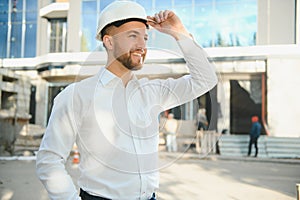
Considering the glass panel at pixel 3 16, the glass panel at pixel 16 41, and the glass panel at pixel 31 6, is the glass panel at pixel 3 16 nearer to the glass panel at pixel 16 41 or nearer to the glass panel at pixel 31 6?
the glass panel at pixel 16 41

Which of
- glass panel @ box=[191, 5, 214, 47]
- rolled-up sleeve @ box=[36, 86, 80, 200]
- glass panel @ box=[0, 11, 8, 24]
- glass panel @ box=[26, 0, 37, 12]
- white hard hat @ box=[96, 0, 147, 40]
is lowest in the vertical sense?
rolled-up sleeve @ box=[36, 86, 80, 200]

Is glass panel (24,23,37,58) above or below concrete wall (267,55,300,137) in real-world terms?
above

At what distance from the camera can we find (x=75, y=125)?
39.9 inches

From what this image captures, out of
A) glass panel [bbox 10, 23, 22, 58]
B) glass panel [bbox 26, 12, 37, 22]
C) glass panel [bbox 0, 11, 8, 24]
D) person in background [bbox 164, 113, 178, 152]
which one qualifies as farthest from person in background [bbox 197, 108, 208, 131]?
glass panel [bbox 26, 12, 37, 22]

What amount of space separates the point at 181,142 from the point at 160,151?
0.26 feet

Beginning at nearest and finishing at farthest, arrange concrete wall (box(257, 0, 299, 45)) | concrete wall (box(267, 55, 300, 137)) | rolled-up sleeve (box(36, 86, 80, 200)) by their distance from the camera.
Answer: rolled-up sleeve (box(36, 86, 80, 200)) → concrete wall (box(257, 0, 299, 45)) → concrete wall (box(267, 55, 300, 137))

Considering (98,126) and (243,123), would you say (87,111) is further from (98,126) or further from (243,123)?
(243,123)

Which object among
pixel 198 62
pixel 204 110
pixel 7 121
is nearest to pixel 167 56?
pixel 198 62

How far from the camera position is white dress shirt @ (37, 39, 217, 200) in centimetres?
100

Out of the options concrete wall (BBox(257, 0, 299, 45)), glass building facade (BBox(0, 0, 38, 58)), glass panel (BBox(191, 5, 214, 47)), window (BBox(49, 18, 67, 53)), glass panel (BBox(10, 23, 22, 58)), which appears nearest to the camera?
glass panel (BBox(191, 5, 214, 47))

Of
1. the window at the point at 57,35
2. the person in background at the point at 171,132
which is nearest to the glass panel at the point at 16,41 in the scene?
the window at the point at 57,35

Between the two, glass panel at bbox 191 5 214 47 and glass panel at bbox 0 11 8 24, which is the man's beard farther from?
glass panel at bbox 0 11 8 24

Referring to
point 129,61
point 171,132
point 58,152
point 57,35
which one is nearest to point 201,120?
point 171,132

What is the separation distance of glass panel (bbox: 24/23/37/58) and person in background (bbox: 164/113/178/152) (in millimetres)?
14603
